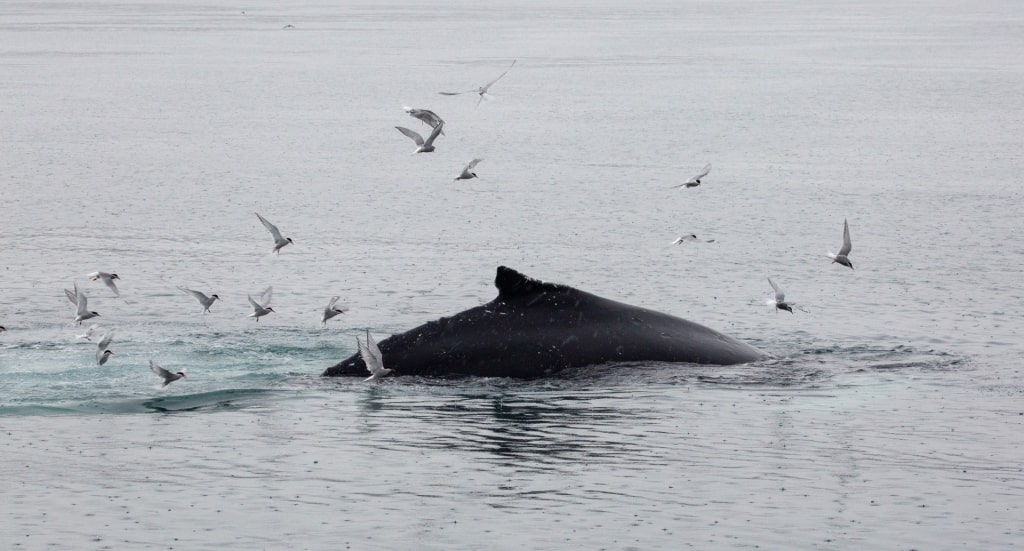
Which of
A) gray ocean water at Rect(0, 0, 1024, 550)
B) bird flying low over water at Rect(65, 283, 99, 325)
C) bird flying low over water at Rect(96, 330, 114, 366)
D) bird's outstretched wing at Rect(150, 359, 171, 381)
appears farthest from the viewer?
bird flying low over water at Rect(65, 283, 99, 325)

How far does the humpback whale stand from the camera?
13.7 meters

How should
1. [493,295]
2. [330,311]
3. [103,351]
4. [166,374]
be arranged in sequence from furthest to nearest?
[493,295] < [330,311] < [103,351] < [166,374]

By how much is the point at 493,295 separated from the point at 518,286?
20.9 ft

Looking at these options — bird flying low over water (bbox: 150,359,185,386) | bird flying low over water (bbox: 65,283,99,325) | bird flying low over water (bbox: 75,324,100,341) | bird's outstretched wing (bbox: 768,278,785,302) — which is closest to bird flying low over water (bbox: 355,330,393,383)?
bird flying low over water (bbox: 150,359,185,386)

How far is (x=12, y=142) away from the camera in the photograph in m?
37.8

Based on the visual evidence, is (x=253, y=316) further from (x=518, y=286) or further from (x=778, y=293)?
(x=778, y=293)

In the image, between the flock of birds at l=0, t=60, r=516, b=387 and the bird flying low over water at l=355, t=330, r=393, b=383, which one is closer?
the bird flying low over water at l=355, t=330, r=393, b=383

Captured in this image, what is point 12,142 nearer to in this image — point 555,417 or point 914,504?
point 555,417

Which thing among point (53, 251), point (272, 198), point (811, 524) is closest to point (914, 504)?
point (811, 524)

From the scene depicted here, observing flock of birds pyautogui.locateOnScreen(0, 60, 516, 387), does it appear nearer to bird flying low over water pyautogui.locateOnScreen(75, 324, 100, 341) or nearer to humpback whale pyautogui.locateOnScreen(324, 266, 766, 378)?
bird flying low over water pyautogui.locateOnScreen(75, 324, 100, 341)

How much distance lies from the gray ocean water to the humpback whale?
16cm

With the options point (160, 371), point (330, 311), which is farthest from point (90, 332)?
point (160, 371)

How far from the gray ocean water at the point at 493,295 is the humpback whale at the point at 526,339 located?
163mm

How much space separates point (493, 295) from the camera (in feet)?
65.3
